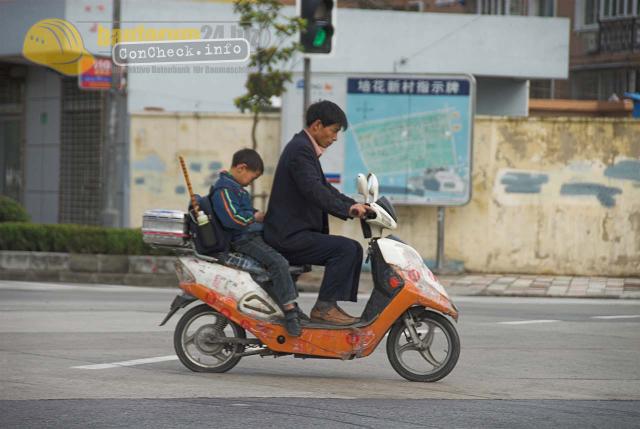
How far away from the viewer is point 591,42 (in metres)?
34.4

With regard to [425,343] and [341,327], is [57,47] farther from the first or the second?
[425,343]

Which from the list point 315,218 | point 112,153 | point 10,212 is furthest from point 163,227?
point 10,212

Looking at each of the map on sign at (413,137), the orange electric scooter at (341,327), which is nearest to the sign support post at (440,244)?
the map on sign at (413,137)

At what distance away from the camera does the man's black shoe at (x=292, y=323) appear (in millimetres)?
7906

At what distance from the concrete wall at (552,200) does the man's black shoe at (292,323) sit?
1128 cm

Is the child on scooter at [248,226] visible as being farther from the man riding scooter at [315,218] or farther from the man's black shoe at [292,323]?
the man riding scooter at [315,218]

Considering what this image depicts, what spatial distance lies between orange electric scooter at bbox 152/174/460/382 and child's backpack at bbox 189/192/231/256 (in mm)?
59

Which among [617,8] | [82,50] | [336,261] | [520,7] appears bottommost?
[336,261]

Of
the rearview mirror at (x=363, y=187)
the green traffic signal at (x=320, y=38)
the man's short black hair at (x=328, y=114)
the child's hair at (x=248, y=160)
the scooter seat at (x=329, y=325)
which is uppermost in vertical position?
the green traffic signal at (x=320, y=38)

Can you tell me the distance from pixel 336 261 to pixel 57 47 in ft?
54.6

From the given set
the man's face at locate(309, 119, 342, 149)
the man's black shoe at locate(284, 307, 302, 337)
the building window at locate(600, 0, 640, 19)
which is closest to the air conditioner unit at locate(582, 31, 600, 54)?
the building window at locate(600, 0, 640, 19)

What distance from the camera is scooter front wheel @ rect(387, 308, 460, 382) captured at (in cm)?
787

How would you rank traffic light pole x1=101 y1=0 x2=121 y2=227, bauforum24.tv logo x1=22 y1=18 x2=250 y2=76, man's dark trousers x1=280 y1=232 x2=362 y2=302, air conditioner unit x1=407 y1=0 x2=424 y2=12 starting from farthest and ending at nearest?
air conditioner unit x1=407 y1=0 x2=424 y2=12, bauforum24.tv logo x1=22 y1=18 x2=250 y2=76, traffic light pole x1=101 y1=0 x2=121 y2=227, man's dark trousers x1=280 y1=232 x2=362 y2=302

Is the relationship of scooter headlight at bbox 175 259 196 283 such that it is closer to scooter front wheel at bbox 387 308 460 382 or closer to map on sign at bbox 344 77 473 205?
scooter front wheel at bbox 387 308 460 382
